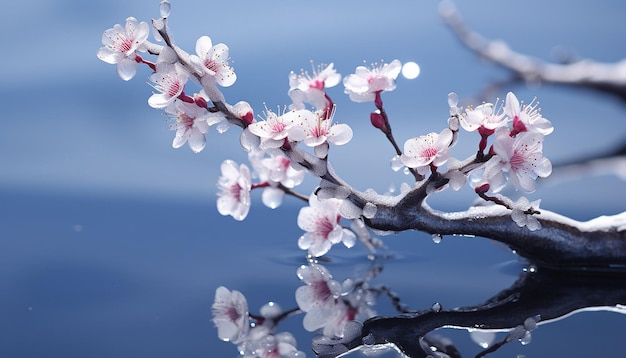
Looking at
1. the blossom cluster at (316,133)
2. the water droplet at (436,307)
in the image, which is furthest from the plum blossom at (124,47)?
the water droplet at (436,307)

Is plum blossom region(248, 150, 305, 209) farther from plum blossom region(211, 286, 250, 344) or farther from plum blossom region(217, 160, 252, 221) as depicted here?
plum blossom region(211, 286, 250, 344)

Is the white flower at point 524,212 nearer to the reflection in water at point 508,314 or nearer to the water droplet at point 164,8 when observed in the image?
the reflection in water at point 508,314

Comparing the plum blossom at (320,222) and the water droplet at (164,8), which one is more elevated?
the water droplet at (164,8)

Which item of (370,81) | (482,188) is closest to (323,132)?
(370,81)

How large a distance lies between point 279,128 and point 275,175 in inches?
10.7

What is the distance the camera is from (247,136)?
855mm

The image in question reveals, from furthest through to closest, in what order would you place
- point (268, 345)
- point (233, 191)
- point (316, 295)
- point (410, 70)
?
point (233, 191) < point (316, 295) < point (410, 70) < point (268, 345)

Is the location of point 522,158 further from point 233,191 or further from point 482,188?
point 233,191

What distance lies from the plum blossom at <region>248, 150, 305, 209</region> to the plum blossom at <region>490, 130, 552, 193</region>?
1.24 feet

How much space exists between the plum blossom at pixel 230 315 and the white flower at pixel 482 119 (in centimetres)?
35

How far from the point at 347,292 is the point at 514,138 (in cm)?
33

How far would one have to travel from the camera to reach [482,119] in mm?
784

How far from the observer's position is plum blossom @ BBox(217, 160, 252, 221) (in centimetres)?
108

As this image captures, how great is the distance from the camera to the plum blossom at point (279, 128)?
2.72 feet
